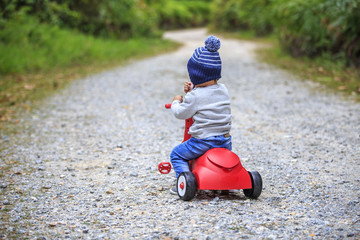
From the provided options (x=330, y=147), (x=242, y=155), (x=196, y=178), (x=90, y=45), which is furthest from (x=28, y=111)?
(x=90, y=45)

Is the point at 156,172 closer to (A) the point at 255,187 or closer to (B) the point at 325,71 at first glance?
(A) the point at 255,187

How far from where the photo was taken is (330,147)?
485cm

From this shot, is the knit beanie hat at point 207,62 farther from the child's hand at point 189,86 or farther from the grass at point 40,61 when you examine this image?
the grass at point 40,61

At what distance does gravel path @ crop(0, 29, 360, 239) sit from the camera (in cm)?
295

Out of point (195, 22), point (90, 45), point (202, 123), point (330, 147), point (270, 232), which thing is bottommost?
point (195, 22)

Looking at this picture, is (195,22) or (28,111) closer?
(28,111)

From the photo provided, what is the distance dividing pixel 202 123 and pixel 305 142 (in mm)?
2181

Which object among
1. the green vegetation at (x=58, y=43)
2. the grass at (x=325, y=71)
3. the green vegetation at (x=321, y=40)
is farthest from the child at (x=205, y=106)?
the green vegetation at (x=321, y=40)

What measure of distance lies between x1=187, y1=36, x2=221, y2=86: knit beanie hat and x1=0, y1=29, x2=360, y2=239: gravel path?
108cm

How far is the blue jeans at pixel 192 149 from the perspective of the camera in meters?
3.48

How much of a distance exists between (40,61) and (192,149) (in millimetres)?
7719

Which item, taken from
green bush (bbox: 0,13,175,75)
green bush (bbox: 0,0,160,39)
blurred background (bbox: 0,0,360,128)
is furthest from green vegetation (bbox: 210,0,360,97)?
green bush (bbox: 0,0,160,39)

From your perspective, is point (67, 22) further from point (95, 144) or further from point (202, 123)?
point (202, 123)

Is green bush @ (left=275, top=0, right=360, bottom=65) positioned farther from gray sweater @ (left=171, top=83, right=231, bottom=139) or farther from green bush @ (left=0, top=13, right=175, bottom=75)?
gray sweater @ (left=171, top=83, right=231, bottom=139)
